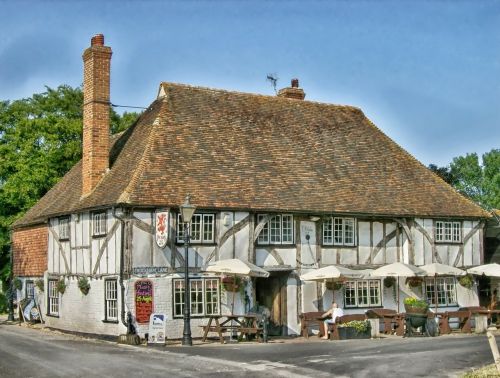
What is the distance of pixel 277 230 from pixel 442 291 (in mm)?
7876

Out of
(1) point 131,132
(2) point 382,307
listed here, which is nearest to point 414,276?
(2) point 382,307

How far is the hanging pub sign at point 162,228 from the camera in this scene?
24.5 m

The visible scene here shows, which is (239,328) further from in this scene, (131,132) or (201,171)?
(131,132)

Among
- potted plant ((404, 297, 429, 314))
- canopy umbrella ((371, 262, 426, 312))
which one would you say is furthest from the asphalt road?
canopy umbrella ((371, 262, 426, 312))

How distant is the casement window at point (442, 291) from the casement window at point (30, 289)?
53.4 ft

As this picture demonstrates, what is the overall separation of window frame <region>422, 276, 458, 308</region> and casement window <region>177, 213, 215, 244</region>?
9248 mm

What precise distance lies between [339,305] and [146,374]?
13670 millimetres

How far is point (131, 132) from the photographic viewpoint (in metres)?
30.3

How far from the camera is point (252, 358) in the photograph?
753 inches

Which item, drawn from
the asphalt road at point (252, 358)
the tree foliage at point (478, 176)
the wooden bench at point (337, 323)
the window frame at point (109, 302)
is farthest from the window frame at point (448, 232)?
the tree foliage at point (478, 176)

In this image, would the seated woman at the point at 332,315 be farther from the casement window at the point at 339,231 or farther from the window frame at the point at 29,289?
the window frame at the point at 29,289

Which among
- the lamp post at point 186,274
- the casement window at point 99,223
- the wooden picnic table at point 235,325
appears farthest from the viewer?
the casement window at point 99,223

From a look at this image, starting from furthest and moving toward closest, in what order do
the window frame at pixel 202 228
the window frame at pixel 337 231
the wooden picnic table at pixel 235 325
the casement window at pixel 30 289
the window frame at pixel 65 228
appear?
1. the casement window at pixel 30 289
2. the window frame at pixel 65 228
3. the window frame at pixel 337 231
4. the window frame at pixel 202 228
5. the wooden picnic table at pixel 235 325

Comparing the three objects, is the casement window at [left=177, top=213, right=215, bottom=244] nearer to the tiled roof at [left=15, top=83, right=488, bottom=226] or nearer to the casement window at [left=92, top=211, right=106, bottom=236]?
the tiled roof at [left=15, top=83, right=488, bottom=226]
